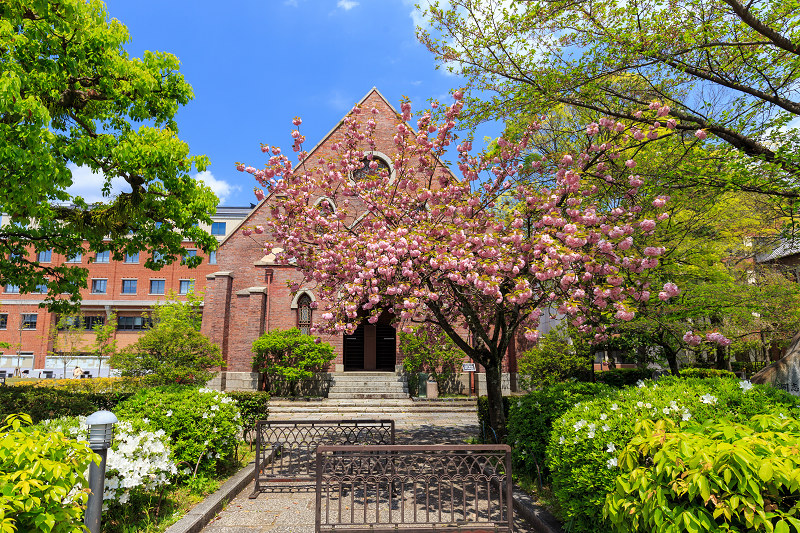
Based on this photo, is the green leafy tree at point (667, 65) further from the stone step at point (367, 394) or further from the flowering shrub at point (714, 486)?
the stone step at point (367, 394)

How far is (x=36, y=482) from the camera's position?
274 centimetres

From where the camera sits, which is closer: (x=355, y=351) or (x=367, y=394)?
(x=367, y=394)

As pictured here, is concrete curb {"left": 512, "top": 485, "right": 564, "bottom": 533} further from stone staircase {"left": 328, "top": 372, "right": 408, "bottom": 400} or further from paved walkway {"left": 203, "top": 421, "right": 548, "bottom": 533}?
stone staircase {"left": 328, "top": 372, "right": 408, "bottom": 400}

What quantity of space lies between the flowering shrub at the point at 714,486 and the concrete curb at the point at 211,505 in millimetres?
4756

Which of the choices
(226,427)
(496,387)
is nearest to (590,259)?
(496,387)

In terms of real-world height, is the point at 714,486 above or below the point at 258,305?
below

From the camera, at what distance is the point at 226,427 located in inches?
289

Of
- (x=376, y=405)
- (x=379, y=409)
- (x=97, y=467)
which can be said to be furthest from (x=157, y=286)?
(x=97, y=467)

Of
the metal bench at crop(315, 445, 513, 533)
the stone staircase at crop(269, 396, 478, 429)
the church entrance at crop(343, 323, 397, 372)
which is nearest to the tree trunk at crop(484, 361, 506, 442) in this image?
the metal bench at crop(315, 445, 513, 533)

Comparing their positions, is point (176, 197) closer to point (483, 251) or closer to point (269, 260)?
point (483, 251)

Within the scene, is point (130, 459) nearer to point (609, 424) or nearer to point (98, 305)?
point (609, 424)

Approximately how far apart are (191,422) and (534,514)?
5.03 meters

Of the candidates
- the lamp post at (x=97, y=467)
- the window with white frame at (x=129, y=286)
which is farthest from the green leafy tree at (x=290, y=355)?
the window with white frame at (x=129, y=286)

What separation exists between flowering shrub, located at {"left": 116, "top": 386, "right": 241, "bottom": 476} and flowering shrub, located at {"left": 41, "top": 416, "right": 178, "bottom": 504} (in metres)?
0.63
